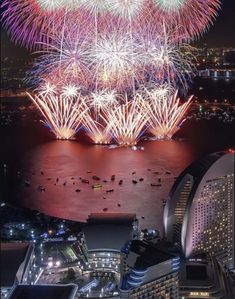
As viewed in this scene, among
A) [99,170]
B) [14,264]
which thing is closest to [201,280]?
[14,264]

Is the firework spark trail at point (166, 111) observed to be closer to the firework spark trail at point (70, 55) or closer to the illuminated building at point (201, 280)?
the firework spark trail at point (70, 55)

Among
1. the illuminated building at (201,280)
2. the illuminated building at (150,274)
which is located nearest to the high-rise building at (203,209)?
the illuminated building at (201,280)

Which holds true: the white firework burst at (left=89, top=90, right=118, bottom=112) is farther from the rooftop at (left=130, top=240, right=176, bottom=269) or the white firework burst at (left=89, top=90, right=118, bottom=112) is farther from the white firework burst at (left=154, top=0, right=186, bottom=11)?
the rooftop at (left=130, top=240, right=176, bottom=269)

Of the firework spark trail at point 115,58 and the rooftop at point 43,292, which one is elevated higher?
the firework spark trail at point 115,58

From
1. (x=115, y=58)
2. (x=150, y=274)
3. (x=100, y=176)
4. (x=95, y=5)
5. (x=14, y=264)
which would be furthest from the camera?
(x=100, y=176)

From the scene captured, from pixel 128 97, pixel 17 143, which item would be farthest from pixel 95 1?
pixel 17 143

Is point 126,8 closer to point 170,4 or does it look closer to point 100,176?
point 170,4

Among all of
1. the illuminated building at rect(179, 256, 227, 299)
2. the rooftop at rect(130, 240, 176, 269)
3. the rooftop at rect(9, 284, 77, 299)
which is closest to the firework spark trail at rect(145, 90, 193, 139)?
the illuminated building at rect(179, 256, 227, 299)
